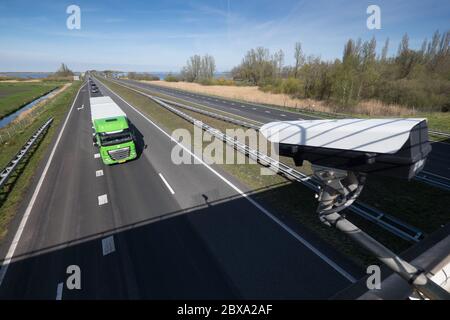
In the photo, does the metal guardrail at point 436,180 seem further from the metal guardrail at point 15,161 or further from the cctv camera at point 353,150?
the metal guardrail at point 15,161

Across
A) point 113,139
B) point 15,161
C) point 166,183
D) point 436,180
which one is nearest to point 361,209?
point 436,180

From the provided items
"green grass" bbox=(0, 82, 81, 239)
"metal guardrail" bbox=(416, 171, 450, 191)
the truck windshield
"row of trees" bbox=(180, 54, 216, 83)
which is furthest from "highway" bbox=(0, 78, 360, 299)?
"row of trees" bbox=(180, 54, 216, 83)

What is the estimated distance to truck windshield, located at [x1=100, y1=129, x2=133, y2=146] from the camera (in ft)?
48.6

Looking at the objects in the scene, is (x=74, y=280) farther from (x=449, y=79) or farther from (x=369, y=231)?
(x=449, y=79)

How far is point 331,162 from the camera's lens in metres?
3.39

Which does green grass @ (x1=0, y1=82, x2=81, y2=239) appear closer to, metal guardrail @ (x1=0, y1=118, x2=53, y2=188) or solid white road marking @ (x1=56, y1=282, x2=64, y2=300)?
metal guardrail @ (x1=0, y1=118, x2=53, y2=188)

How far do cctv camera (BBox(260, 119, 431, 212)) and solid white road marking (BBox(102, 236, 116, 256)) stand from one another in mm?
7532

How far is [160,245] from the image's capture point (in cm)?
828

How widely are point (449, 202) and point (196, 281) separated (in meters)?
11.2

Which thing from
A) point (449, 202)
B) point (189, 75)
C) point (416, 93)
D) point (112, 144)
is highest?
point (189, 75)

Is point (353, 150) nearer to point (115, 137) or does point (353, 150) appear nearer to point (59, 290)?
point (59, 290)

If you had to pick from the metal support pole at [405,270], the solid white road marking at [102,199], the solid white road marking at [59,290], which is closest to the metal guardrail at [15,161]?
the solid white road marking at [102,199]

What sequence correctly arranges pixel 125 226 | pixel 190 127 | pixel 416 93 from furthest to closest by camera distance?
1. pixel 416 93
2. pixel 190 127
3. pixel 125 226

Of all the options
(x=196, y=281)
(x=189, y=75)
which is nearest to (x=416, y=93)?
(x=196, y=281)
